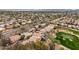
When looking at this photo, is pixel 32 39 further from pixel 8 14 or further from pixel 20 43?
pixel 8 14

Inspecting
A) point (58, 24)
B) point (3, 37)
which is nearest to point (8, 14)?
point (3, 37)

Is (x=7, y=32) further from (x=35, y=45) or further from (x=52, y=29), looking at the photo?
(x=52, y=29)

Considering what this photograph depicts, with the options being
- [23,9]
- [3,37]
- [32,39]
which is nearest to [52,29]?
[32,39]

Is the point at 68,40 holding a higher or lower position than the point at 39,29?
lower
